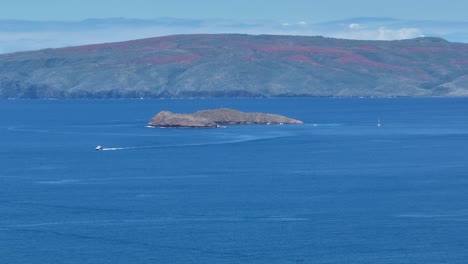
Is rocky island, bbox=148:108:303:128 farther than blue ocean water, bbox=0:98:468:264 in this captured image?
Yes

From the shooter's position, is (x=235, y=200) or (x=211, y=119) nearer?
(x=235, y=200)

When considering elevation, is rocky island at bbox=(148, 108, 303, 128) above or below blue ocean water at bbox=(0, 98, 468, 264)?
below

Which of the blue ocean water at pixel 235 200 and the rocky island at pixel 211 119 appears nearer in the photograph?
the blue ocean water at pixel 235 200

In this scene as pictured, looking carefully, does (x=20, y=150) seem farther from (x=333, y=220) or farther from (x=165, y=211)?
(x=333, y=220)

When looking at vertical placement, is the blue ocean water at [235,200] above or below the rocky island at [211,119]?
above

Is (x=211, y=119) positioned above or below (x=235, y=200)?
below
